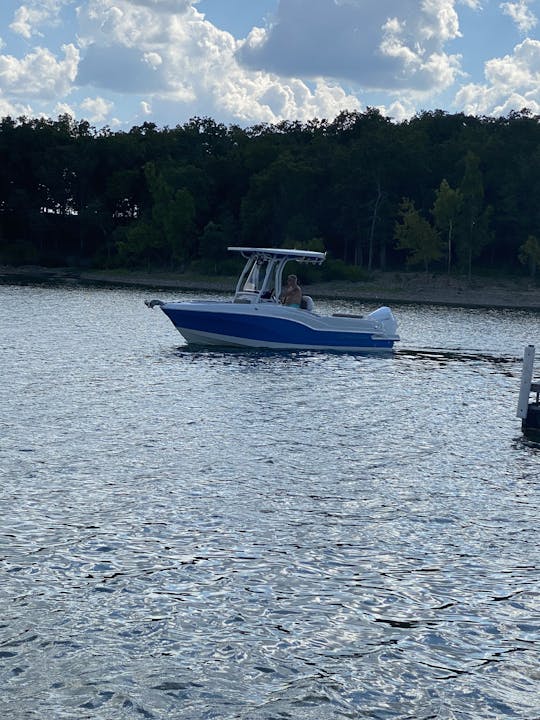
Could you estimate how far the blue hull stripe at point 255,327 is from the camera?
122ft

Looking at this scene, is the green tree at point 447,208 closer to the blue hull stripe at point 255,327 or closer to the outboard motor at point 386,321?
the outboard motor at point 386,321

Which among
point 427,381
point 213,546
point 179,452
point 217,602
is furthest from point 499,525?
point 427,381

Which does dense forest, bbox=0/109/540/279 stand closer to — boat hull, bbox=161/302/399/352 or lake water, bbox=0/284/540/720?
boat hull, bbox=161/302/399/352

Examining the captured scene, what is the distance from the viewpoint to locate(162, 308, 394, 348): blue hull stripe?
37062 millimetres

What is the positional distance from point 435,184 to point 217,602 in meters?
102

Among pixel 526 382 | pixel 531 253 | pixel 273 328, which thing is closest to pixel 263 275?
pixel 273 328

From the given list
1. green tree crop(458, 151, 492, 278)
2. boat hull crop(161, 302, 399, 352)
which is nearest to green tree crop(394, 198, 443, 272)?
green tree crop(458, 151, 492, 278)

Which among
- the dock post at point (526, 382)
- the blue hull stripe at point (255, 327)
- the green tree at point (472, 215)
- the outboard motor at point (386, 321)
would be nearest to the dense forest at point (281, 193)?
the green tree at point (472, 215)

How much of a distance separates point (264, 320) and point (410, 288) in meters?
61.6

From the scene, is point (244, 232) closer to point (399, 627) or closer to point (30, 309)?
point (30, 309)

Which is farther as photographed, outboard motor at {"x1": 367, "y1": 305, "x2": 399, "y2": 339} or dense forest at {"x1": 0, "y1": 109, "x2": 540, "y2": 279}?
dense forest at {"x1": 0, "y1": 109, "x2": 540, "y2": 279}

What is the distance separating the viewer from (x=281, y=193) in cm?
11019

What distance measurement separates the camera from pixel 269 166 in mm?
113312

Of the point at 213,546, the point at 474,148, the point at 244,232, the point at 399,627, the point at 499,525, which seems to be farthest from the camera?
the point at 244,232
